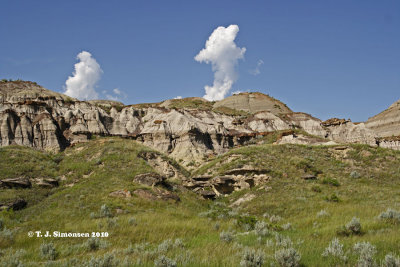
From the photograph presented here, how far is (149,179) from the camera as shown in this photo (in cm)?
2242

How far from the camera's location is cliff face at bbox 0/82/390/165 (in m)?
41.7

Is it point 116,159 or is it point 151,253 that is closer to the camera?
point 151,253

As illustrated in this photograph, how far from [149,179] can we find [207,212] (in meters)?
6.84

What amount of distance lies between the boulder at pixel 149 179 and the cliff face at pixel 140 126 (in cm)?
1978

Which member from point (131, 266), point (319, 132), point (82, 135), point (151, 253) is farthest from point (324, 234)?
point (319, 132)

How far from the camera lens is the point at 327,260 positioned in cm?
607

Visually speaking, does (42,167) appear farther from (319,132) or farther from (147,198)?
(319,132)

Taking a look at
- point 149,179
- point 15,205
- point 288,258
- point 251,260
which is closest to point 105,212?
point 149,179

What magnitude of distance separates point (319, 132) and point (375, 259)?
2519 inches

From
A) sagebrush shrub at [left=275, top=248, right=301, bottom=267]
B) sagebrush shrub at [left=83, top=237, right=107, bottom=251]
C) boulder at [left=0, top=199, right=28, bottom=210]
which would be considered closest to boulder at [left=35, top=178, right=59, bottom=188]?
boulder at [left=0, top=199, right=28, bottom=210]

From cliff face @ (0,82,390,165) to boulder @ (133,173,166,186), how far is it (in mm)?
19778

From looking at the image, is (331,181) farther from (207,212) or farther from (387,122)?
(387,122)

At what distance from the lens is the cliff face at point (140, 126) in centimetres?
4172

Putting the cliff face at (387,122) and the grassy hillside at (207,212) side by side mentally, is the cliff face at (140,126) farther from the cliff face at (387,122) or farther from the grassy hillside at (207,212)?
the cliff face at (387,122)
